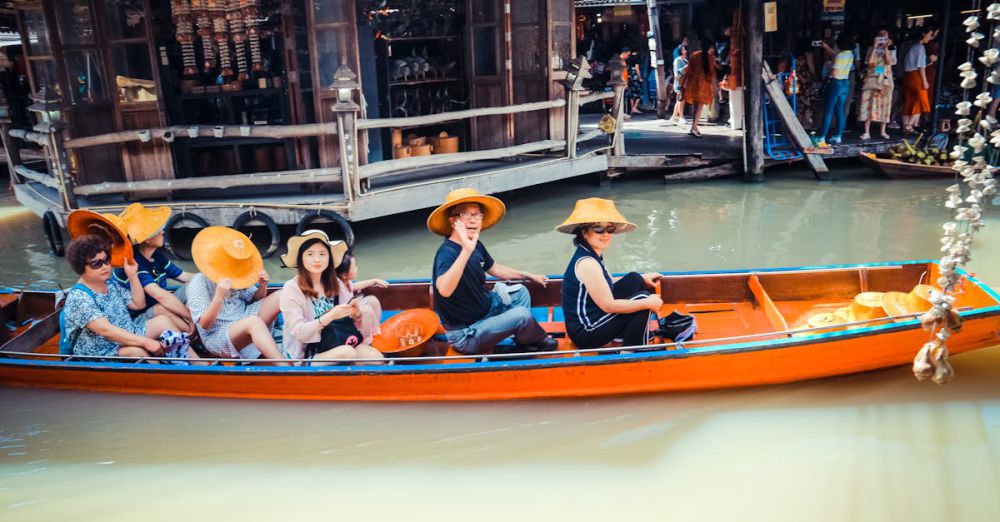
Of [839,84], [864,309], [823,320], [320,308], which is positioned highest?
[839,84]

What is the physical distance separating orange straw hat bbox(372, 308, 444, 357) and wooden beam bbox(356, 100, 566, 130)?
316cm

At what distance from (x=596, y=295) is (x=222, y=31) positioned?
6107 millimetres

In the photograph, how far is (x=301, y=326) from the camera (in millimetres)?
5176

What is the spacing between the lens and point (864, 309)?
5.59m

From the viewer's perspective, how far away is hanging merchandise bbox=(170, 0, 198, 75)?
8961 mm

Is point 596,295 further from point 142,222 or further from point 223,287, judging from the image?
point 142,222

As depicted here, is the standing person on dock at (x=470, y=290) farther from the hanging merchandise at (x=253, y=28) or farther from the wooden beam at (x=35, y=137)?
the wooden beam at (x=35, y=137)

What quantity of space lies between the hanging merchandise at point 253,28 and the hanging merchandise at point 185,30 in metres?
0.65

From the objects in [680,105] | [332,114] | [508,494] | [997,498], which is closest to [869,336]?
[997,498]

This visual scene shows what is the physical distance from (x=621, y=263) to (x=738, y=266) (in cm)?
123

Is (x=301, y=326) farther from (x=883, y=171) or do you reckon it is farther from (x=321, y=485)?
(x=883, y=171)

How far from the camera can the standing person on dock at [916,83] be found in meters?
12.6

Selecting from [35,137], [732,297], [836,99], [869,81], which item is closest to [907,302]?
[732,297]

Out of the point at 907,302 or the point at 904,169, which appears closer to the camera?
the point at 907,302
